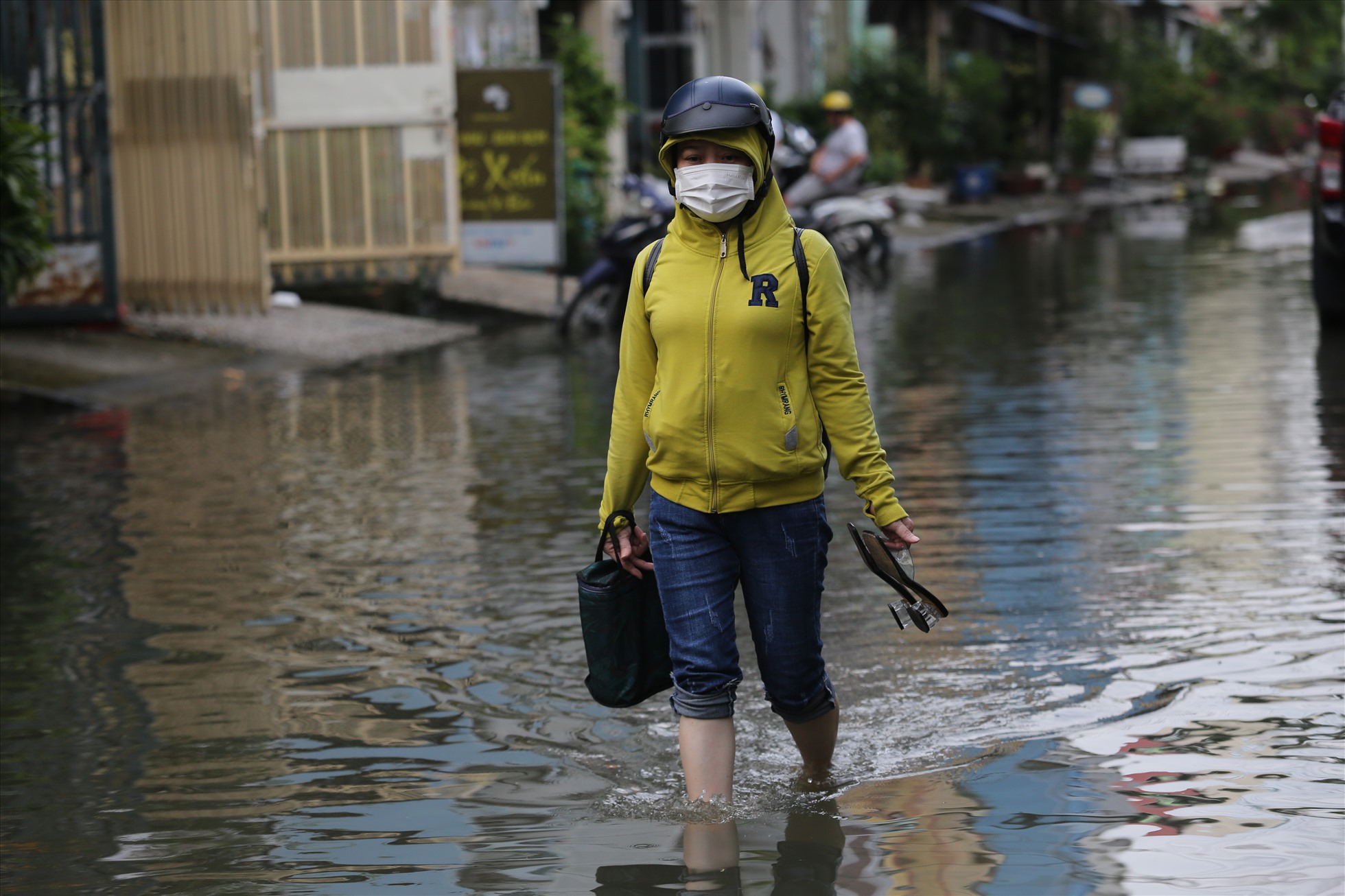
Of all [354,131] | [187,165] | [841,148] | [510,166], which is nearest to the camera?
[187,165]

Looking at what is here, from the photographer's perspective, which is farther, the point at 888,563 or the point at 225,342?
the point at 225,342

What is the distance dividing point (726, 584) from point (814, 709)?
435 millimetres

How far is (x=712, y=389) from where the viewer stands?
4027mm

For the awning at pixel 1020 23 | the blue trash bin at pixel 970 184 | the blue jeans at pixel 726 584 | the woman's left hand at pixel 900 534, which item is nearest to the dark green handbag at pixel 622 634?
the blue jeans at pixel 726 584

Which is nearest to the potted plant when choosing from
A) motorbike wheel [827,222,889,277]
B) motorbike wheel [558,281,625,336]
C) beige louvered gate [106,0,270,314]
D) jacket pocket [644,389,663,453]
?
motorbike wheel [827,222,889,277]

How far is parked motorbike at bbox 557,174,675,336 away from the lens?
1518cm

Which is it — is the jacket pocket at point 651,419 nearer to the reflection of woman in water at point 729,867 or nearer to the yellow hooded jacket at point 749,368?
the yellow hooded jacket at point 749,368

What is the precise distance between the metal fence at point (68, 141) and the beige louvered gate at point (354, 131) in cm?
188

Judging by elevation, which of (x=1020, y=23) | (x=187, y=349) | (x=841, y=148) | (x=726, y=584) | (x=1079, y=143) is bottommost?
(x=187, y=349)

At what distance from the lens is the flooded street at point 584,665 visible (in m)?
4.16

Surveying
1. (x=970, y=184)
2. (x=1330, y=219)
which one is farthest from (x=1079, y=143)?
(x=1330, y=219)

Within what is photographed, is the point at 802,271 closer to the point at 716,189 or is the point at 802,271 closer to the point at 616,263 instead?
the point at 716,189

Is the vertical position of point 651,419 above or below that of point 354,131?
below

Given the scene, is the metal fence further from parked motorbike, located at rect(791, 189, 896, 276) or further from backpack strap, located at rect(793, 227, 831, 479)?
backpack strap, located at rect(793, 227, 831, 479)
